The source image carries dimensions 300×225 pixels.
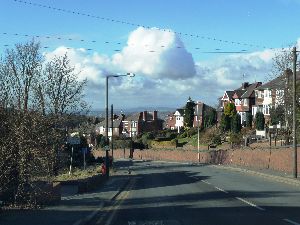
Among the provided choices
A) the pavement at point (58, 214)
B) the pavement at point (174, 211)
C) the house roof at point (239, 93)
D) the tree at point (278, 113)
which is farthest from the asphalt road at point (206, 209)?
the house roof at point (239, 93)

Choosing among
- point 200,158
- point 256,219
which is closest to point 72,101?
point 200,158

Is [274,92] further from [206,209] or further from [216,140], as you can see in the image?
[206,209]

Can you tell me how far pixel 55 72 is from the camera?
5550cm

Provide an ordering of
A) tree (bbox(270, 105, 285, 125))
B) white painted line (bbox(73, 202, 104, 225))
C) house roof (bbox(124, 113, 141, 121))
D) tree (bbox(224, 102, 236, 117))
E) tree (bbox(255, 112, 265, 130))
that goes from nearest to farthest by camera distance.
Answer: white painted line (bbox(73, 202, 104, 225)) < tree (bbox(270, 105, 285, 125)) < tree (bbox(255, 112, 265, 130)) < tree (bbox(224, 102, 236, 117)) < house roof (bbox(124, 113, 141, 121))

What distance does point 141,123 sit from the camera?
6334 inches

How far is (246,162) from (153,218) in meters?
43.7

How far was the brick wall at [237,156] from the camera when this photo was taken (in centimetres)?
4614

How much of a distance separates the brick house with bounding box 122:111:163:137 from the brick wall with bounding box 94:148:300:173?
2046 inches

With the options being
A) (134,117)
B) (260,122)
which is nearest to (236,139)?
(260,122)

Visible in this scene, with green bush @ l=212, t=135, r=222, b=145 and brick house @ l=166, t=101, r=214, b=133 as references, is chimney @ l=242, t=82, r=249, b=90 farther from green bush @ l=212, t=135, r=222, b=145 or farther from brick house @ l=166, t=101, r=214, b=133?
green bush @ l=212, t=135, r=222, b=145

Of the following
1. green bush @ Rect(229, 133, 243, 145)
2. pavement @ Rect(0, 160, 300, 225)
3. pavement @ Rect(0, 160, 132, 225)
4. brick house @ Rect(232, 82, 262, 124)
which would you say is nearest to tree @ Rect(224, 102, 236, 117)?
brick house @ Rect(232, 82, 262, 124)

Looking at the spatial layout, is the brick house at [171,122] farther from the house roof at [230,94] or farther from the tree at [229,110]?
the tree at [229,110]

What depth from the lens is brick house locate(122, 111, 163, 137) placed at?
6299 inches

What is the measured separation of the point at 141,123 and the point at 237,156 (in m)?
98.1
